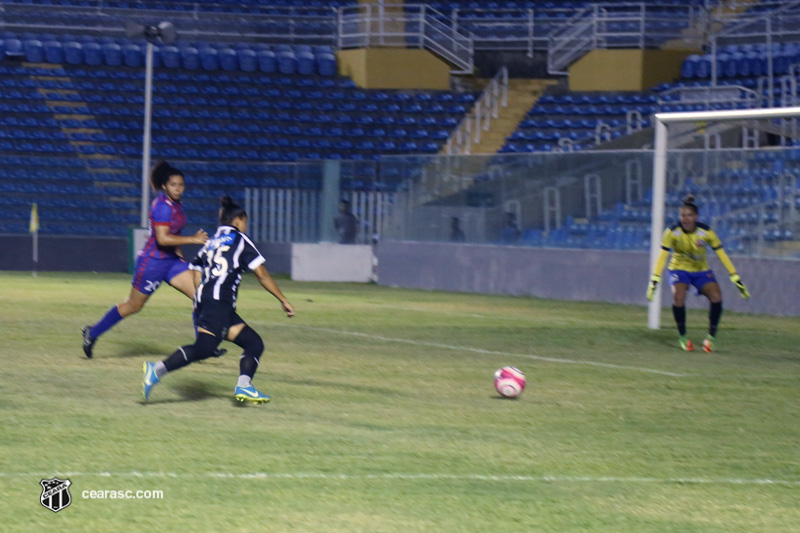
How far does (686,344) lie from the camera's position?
1466 centimetres

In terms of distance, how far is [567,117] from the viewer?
31.9 metres

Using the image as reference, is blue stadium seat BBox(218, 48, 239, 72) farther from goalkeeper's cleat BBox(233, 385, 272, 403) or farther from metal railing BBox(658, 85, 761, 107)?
goalkeeper's cleat BBox(233, 385, 272, 403)

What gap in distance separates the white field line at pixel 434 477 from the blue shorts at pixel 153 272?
553 cm

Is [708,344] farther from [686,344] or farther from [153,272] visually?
[153,272]

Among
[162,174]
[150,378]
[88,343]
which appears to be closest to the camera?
[150,378]

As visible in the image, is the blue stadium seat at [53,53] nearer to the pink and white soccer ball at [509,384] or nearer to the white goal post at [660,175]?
the white goal post at [660,175]

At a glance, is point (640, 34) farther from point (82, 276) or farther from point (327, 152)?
point (82, 276)

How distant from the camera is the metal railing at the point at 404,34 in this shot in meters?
33.8

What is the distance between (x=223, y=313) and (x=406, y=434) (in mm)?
1771

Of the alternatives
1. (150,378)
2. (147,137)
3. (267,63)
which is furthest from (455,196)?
(150,378)

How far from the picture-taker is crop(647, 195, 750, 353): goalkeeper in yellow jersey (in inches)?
577

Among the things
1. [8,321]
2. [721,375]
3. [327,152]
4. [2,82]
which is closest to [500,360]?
[721,375]

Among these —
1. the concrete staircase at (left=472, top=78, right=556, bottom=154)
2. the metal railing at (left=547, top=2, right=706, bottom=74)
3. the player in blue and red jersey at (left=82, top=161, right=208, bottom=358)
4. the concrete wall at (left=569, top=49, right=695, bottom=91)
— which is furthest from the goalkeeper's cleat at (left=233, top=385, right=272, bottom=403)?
the concrete wall at (left=569, top=49, right=695, bottom=91)

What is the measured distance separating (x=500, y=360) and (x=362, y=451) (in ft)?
18.0
